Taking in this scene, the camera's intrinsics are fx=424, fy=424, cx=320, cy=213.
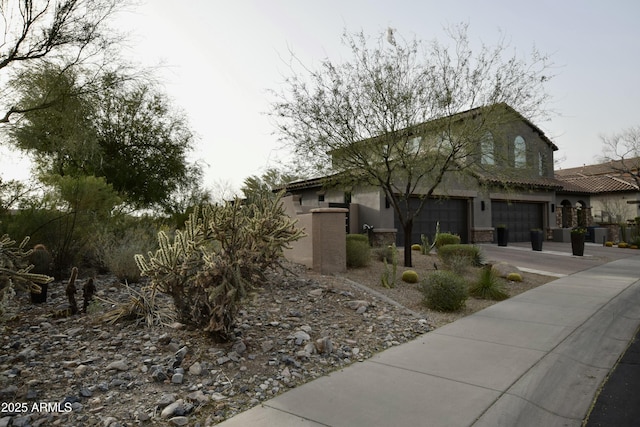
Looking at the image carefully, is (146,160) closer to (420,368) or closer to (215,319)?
(215,319)

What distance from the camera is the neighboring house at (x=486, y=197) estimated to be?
39.8 feet

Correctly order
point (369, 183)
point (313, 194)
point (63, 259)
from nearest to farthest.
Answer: point (63, 259)
point (369, 183)
point (313, 194)

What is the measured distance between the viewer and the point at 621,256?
62.1 ft

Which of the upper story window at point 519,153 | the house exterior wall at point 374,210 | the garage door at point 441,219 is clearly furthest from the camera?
the garage door at point 441,219

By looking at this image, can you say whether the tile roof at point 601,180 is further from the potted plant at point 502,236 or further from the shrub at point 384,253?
the shrub at point 384,253

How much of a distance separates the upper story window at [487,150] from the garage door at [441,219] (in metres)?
6.67

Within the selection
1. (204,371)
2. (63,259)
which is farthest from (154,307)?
(63,259)

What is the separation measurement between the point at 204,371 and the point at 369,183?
9.17 m

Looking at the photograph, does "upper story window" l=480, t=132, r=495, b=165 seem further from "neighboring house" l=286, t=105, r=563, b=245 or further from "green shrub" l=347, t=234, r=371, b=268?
"green shrub" l=347, t=234, r=371, b=268

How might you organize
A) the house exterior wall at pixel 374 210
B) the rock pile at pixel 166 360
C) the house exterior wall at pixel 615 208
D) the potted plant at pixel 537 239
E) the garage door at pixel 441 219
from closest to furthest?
the rock pile at pixel 166 360 → the house exterior wall at pixel 374 210 → the garage door at pixel 441 219 → the potted plant at pixel 537 239 → the house exterior wall at pixel 615 208

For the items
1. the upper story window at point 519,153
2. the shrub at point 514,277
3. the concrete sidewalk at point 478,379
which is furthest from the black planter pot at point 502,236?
the concrete sidewalk at point 478,379

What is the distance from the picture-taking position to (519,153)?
478 inches

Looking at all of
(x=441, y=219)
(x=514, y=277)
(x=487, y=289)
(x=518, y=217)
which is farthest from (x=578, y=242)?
(x=487, y=289)

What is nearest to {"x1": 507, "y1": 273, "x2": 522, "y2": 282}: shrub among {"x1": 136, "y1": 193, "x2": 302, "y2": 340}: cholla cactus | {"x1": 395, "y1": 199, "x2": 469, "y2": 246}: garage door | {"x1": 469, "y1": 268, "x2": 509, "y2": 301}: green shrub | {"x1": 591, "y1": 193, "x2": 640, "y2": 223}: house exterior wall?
{"x1": 469, "y1": 268, "x2": 509, "y2": 301}: green shrub
